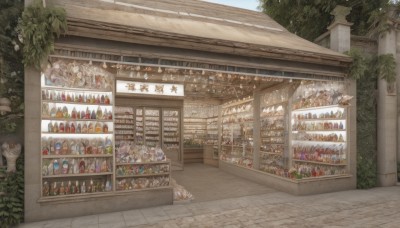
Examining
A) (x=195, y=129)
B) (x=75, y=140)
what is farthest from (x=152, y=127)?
(x=75, y=140)

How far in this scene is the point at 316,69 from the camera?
310 inches

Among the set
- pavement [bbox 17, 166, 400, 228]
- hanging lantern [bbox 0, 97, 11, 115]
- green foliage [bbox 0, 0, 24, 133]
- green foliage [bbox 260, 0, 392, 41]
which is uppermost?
green foliage [bbox 260, 0, 392, 41]

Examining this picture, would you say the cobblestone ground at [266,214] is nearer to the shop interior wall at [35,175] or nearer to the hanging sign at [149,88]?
the shop interior wall at [35,175]

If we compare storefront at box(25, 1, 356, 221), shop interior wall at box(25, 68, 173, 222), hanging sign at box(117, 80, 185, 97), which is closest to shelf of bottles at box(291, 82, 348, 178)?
storefront at box(25, 1, 356, 221)

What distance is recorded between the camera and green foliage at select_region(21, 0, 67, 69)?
16.9 feet

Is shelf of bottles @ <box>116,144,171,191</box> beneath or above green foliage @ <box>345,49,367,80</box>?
beneath

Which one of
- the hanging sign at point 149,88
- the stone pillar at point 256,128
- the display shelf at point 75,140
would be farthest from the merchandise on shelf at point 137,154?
the stone pillar at point 256,128

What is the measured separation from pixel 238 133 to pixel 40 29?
8.47 m

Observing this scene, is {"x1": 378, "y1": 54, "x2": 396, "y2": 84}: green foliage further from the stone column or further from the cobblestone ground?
the cobblestone ground

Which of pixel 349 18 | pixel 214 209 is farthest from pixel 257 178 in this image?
pixel 349 18

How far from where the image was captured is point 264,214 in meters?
5.86

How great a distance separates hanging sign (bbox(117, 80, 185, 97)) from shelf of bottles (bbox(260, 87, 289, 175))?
3.48 metres

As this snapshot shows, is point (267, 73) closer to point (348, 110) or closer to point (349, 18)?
point (348, 110)

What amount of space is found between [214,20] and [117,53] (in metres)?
4.57
